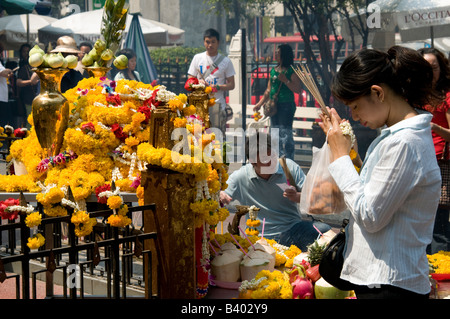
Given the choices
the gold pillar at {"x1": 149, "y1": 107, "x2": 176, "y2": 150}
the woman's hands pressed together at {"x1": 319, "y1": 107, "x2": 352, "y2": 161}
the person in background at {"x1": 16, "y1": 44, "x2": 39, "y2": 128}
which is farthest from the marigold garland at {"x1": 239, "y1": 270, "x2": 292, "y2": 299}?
the person in background at {"x1": 16, "y1": 44, "x2": 39, "y2": 128}

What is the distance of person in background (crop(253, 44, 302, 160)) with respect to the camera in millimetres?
11266

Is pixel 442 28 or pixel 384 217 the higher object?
pixel 442 28

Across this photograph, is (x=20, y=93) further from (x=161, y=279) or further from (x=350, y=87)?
(x=350, y=87)

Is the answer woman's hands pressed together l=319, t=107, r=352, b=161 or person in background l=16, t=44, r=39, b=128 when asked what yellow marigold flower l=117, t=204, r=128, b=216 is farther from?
person in background l=16, t=44, r=39, b=128

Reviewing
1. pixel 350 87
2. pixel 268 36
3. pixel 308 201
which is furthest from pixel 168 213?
pixel 268 36

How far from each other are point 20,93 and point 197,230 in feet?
38.7

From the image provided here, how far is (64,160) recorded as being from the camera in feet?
15.7

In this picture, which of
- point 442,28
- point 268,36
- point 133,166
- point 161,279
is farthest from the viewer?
point 268,36

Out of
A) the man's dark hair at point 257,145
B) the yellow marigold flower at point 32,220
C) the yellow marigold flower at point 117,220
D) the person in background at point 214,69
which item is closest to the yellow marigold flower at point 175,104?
the yellow marigold flower at point 117,220

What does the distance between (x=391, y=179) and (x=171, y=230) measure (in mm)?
1655

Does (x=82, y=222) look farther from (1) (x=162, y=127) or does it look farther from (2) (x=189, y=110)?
(2) (x=189, y=110)

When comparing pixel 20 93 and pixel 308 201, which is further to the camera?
pixel 20 93

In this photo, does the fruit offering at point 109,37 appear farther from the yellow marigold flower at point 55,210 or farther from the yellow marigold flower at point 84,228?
the yellow marigold flower at point 84,228
